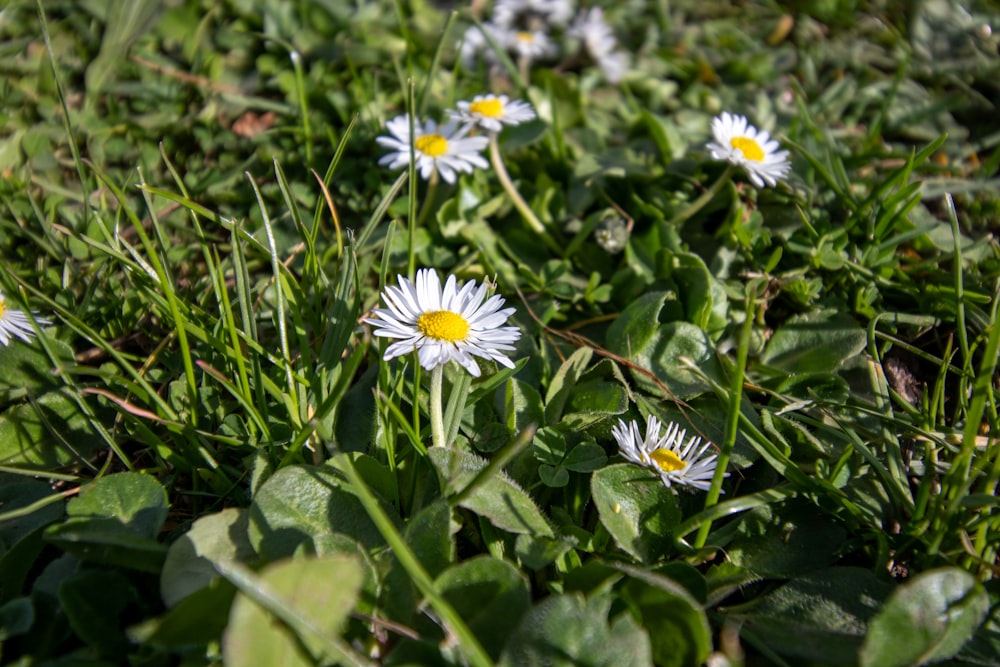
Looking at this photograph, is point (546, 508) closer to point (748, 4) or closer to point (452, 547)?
point (452, 547)

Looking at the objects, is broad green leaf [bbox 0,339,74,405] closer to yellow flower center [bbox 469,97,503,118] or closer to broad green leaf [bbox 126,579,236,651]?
broad green leaf [bbox 126,579,236,651]

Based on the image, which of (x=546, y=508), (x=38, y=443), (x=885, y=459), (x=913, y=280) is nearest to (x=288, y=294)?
(x=38, y=443)

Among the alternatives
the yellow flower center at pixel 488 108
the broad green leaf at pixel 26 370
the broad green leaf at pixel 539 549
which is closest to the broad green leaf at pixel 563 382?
the broad green leaf at pixel 539 549

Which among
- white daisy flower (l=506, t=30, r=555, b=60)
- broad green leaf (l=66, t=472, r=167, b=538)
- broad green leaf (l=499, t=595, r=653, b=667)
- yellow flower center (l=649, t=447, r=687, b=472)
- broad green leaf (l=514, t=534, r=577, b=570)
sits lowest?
broad green leaf (l=66, t=472, r=167, b=538)

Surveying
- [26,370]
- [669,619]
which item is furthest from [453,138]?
[669,619]

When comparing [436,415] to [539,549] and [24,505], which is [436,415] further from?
[24,505]

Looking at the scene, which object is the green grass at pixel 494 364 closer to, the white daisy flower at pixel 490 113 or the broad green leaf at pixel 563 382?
the broad green leaf at pixel 563 382

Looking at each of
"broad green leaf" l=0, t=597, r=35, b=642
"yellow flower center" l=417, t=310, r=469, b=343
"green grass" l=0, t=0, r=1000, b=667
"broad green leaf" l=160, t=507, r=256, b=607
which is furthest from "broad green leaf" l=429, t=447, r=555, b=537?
"broad green leaf" l=0, t=597, r=35, b=642
